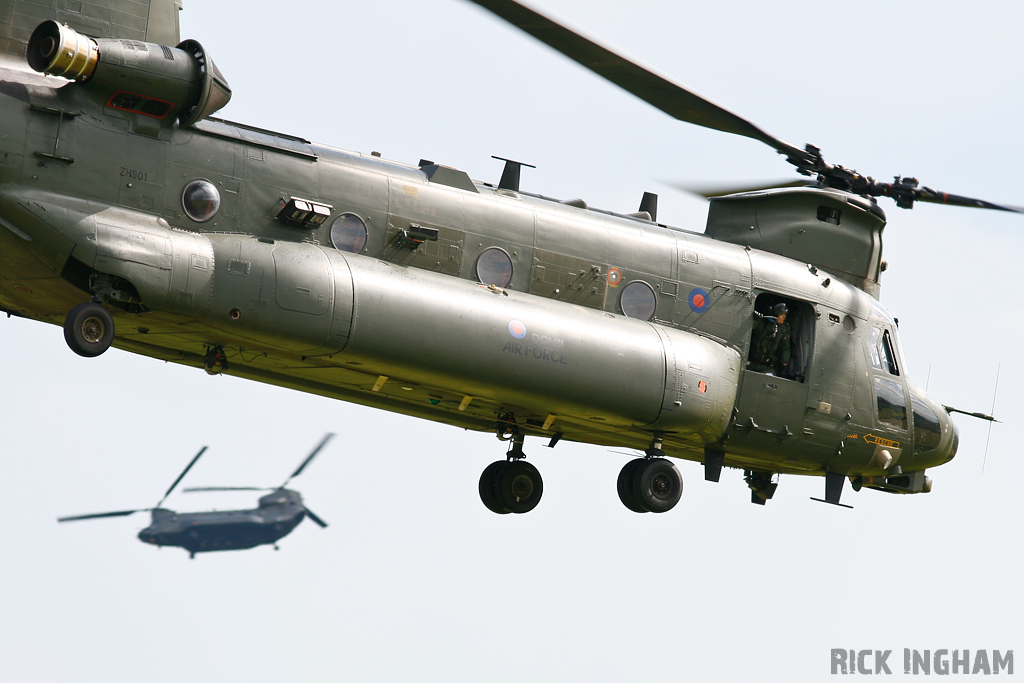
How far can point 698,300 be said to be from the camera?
19.7 metres

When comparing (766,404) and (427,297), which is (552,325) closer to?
(427,297)

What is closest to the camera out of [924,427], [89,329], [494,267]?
[89,329]

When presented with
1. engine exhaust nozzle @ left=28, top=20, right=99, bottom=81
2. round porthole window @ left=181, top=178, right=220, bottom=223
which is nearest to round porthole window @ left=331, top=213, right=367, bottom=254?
round porthole window @ left=181, top=178, right=220, bottom=223

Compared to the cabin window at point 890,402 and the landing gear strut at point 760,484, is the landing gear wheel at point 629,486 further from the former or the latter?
the cabin window at point 890,402

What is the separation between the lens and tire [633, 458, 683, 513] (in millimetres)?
19516

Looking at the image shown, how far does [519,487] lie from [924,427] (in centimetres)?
657

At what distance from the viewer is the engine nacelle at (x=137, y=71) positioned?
14969 millimetres

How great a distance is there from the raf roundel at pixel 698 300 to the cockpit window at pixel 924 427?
4107 mm

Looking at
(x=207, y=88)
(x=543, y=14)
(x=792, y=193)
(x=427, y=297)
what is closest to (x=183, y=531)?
(x=427, y=297)

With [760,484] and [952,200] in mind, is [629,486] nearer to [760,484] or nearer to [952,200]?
[760,484]

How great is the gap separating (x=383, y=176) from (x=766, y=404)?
21.6 ft

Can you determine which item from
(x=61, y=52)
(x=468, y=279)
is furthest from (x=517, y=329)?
(x=61, y=52)

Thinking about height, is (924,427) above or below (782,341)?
below

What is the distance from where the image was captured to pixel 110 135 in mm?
15602
